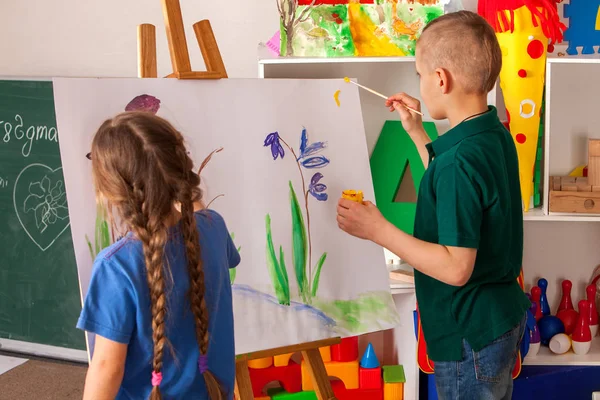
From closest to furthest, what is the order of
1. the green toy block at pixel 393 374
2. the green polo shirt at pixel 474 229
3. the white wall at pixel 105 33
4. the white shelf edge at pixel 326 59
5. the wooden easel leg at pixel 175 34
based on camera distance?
the green polo shirt at pixel 474 229, the wooden easel leg at pixel 175 34, the white shelf edge at pixel 326 59, the green toy block at pixel 393 374, the white wall at pixel 105 33

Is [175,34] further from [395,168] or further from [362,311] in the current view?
[395,168]

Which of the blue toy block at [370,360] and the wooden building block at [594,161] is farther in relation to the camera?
the blue toy block at [370,360]

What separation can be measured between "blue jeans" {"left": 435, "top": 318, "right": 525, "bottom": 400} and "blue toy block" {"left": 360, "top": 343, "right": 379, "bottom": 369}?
909mm

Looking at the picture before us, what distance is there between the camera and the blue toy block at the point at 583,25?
7.26 ft

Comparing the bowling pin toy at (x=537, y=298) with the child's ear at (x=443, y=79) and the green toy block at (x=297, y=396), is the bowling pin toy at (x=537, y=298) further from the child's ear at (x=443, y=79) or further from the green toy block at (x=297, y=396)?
the child's ear at (x=443, y=79)

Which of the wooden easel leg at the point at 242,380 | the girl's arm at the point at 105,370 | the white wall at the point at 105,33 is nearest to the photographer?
the girl's arm at the point at 105,370

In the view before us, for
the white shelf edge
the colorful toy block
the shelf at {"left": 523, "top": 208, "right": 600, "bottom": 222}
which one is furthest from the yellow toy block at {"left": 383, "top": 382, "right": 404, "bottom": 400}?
the white shelf edge

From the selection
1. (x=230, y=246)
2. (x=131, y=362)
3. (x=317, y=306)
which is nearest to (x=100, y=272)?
(x=131, y=362)

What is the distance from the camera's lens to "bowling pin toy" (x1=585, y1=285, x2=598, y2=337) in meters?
2.37

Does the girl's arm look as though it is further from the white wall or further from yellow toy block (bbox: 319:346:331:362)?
the white wall

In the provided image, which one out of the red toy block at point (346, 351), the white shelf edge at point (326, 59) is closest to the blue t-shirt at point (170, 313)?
the white shelf edge at point (326, 59)

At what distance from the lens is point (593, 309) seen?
2.39 meters

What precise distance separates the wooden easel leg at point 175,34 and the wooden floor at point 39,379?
5.17 ft

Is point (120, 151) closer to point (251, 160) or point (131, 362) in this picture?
point (131, 362)
